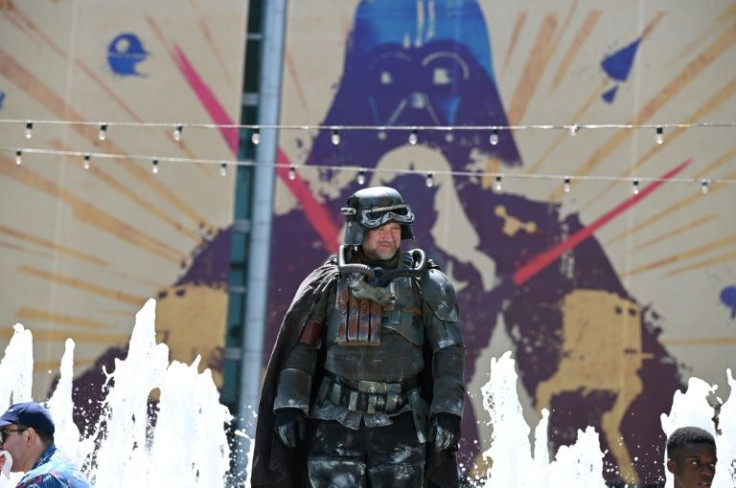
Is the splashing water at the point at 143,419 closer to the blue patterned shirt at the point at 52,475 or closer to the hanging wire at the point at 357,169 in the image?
the hanging wire at the point at 357,169

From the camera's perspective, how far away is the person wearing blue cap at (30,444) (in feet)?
19.3

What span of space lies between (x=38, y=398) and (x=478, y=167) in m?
5.28

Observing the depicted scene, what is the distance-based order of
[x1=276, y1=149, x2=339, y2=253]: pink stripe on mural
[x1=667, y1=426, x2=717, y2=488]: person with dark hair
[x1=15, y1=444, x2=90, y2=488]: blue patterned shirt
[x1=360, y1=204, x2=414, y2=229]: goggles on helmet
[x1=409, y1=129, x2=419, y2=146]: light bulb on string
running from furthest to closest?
[x1=276, y1=149, x2=339, y2=253]: pink stripe on mural < [x1=409, y1=129, x2=419, y2=146]: light bulb on string < [x1=360, y1=204, x2=414, y2=229]: goggles on helmet < [x1=667, y1=426, x2=717, y2=488]: person with dark hair < [x1=15, y1=444, x2=90, y2=488]: blue patterned shirt

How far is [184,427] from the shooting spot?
16453 mm

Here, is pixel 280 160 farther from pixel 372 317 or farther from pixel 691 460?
pixel 691 460

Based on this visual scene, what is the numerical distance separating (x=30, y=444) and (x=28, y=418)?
9cm

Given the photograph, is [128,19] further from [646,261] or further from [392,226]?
[392,226]

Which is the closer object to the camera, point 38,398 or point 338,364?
point 338,364

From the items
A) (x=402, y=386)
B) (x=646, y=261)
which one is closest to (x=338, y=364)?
(x=402, y=386)

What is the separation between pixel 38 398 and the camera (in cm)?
1916

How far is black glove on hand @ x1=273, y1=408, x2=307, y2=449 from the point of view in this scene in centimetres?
673

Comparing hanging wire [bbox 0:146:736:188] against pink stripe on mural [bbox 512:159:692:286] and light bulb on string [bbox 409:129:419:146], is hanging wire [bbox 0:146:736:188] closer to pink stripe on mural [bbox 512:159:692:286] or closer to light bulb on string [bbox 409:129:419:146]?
pink stripe on mural [bbox 512:159:692:286]

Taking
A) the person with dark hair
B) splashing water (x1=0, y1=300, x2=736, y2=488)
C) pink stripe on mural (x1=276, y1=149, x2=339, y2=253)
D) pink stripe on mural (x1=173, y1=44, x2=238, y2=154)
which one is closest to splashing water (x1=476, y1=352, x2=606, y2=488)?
splashing water (x1=0, y1=300, x2=736, y2=488)

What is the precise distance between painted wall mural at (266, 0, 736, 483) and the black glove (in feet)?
38.8
